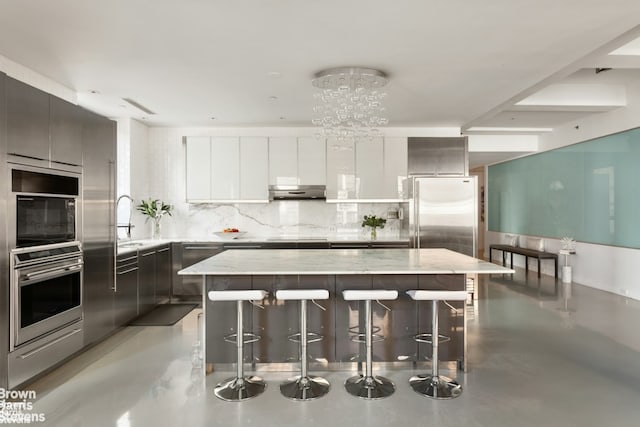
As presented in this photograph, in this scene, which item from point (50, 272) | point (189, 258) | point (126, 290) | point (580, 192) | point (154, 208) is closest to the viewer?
point (50, 272)

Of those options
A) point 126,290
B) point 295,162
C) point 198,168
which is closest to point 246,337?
point 126,290

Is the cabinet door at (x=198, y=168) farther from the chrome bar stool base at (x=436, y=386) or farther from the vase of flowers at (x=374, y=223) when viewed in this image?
the chrome bar stool base at (x=436, y=386)

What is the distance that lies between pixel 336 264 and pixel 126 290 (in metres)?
2.66

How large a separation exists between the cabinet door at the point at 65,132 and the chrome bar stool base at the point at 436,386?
3.41 metres

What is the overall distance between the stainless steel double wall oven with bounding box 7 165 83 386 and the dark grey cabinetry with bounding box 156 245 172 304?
1.80m

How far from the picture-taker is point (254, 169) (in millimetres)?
6188

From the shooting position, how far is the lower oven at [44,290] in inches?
107

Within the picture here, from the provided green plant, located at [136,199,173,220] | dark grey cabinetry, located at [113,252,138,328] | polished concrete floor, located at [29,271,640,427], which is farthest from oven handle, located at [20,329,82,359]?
green plant, located at [136,199,173,220]

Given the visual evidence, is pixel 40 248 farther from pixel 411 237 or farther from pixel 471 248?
pixel 471 248

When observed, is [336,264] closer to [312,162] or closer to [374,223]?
[374,223]

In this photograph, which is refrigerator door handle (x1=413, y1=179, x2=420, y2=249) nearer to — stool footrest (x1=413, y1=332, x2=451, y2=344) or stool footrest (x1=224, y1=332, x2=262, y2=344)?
stool footrest (x1=413, y1=332, x2=451, y2=344)

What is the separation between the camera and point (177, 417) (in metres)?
2.52

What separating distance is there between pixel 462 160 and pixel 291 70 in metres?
3.72

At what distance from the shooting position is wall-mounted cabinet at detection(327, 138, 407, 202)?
20.4ft
